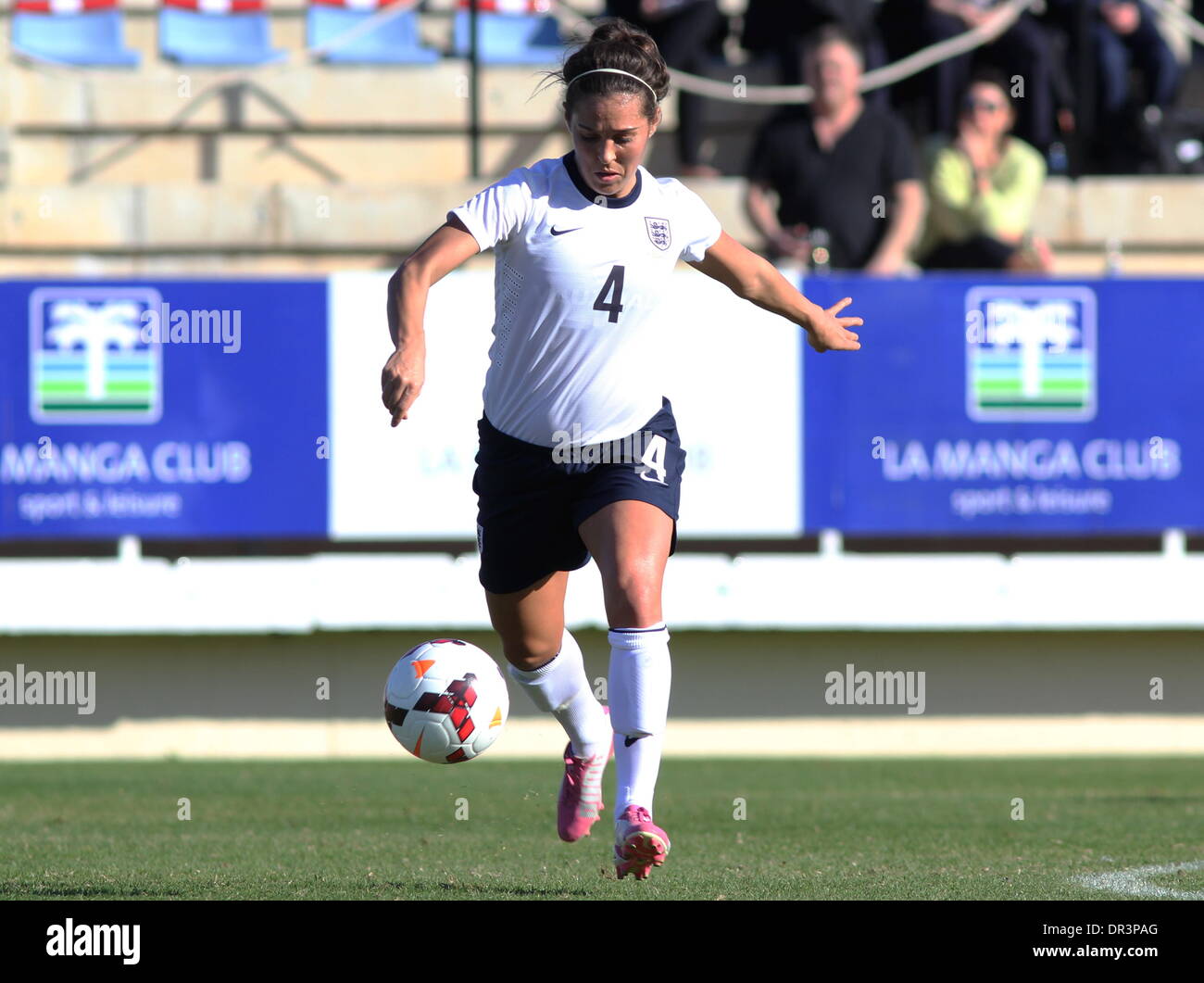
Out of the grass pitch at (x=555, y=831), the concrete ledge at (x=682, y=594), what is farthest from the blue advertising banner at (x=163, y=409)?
the grass pitch at (x=555, y=831)

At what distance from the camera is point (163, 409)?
12805 millimetres

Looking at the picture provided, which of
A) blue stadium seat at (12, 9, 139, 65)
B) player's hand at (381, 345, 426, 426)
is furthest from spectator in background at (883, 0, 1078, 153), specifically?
A: player's hand at (381, 345, 426, 426)

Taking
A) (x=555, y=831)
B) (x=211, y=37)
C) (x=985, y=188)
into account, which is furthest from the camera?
(x=211, y=37)

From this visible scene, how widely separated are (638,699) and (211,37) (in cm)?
1046

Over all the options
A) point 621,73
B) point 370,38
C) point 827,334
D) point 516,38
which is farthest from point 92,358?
point 621,73

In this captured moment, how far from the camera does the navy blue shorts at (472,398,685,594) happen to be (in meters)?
6.35

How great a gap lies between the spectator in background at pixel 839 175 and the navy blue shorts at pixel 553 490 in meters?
7.06

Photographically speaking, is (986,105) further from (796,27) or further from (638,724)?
(638,724)

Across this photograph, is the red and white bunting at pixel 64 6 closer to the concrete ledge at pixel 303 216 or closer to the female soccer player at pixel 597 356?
the concrete ledge at pixel 303 216

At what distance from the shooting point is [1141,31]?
14.2 metres

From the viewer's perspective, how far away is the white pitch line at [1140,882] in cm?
623

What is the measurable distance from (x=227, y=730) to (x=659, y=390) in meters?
7.61

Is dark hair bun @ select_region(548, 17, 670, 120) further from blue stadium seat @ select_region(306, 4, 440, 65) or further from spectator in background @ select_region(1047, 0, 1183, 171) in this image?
blue stadium seat @ select_region(306, 4, 440, 65)
